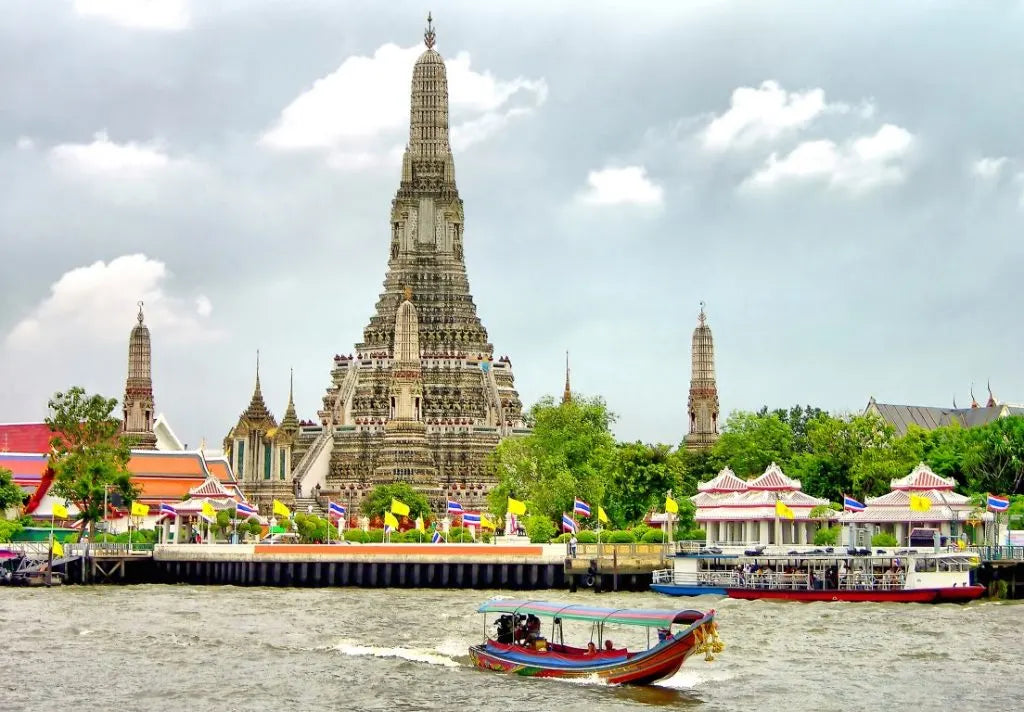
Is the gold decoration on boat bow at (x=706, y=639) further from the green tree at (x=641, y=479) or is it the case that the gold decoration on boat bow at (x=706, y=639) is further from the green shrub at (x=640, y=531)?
the green tree at (x=641, y=479)

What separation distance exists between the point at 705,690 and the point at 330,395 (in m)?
98.3

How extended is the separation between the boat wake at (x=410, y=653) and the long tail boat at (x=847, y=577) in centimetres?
2357

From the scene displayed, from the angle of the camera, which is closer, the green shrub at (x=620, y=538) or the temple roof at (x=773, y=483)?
the green shrub at (x=620, y=538)

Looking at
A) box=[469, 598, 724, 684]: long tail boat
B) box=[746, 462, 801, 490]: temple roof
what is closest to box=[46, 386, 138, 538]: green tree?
box=[746, 462, 801, 490]: temple roof

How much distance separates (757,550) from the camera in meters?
81.6

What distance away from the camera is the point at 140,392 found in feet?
472

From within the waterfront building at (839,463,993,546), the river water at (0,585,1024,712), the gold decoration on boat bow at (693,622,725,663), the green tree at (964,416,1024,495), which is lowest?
the river water at (0,585,1024,712)

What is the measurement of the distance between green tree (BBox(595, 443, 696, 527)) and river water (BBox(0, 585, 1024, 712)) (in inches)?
1086

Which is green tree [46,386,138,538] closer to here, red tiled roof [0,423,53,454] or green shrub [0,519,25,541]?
green shrub [0,519,25,541]

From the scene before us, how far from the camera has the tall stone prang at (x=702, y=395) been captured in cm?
14438

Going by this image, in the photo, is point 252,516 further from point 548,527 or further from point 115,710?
point 115,710

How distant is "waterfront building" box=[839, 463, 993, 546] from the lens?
8744cm

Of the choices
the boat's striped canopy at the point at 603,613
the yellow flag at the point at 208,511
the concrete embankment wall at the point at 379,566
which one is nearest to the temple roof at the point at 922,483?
the concrete embankment wall at the point at 379,566

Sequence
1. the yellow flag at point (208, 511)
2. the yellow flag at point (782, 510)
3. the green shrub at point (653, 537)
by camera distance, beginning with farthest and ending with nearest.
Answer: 1. the yellow flag at point (208, 511)
2. the green shrub at point (653, 537)
3. the yellow flag at point (782, 510)
